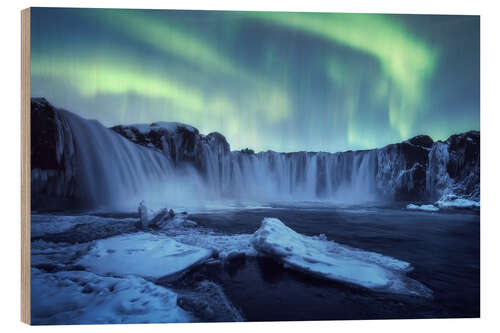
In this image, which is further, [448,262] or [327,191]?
[327,191]

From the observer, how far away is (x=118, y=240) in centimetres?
278

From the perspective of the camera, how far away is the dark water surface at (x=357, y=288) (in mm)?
2588

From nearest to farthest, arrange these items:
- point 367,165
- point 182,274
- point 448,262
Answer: point 182,274, point 448,262, point 367,165

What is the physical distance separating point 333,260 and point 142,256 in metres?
1.68

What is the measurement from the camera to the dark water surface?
8.49 feet

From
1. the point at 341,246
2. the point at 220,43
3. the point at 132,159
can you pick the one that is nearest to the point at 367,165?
the point at 341,246

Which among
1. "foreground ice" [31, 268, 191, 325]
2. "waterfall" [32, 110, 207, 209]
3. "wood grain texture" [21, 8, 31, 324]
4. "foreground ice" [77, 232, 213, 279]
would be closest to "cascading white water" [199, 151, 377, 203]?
"waterfall" [32, 110, 207, 209]

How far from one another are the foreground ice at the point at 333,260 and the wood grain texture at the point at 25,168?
6.37 feet

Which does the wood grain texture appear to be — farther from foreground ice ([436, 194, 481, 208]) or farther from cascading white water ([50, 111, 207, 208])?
foreground ice ([436, 194, 481, 208])

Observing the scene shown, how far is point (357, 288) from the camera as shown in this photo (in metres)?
2.68

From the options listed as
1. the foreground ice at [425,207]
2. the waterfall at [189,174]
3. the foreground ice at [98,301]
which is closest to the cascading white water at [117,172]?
the waterfall at [189,174]

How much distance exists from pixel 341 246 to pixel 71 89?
9.25ft

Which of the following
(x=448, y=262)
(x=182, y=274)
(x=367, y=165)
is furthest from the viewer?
(x=367, y=165)
